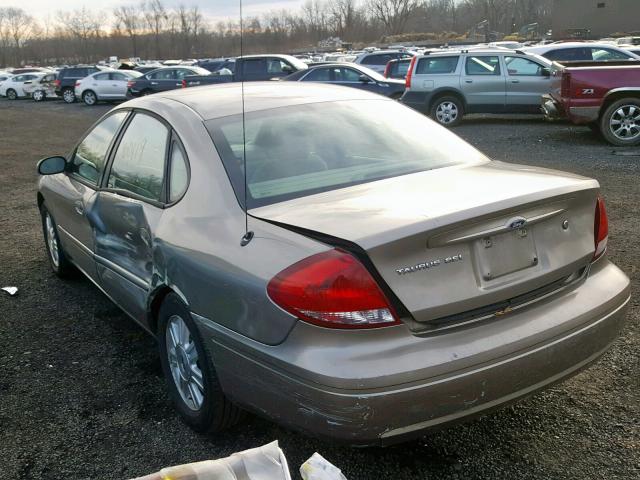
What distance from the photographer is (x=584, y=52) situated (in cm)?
1583

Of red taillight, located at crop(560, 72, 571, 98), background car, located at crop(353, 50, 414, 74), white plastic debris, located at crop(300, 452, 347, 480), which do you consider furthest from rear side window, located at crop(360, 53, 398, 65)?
white plastic debris, located at crop(300, 452, 347, 480)

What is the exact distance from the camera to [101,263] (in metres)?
3.80

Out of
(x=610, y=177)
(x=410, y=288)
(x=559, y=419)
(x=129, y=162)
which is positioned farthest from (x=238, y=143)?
(x=610, y=177)

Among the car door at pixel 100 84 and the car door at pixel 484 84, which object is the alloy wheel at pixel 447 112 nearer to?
the car door at pixel 484 84

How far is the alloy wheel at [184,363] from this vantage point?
289cm

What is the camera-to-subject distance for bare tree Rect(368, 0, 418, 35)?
95.4 metres

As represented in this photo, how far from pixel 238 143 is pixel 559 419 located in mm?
1956

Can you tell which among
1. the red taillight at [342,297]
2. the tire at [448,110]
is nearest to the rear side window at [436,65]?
the tire at [448,110]

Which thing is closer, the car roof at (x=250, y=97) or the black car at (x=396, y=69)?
the car roof at (x=250, y=97)

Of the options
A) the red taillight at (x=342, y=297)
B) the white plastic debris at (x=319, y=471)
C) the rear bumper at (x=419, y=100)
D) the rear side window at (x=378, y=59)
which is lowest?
the white plastic debris at (x=319, y=471)

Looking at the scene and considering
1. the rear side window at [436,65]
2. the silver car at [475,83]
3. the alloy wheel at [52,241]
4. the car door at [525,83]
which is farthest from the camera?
the rear side window at [436,65]

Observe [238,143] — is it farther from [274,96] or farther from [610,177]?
[610,177]

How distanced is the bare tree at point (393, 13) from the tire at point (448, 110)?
85477 millimetres

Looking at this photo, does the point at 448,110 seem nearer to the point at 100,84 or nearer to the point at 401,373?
the point at 401,373
